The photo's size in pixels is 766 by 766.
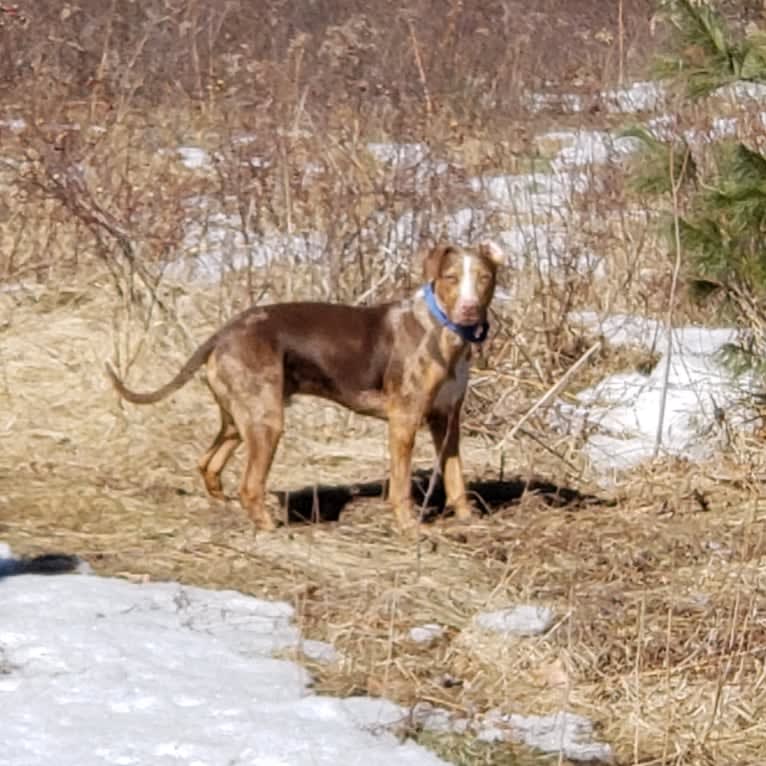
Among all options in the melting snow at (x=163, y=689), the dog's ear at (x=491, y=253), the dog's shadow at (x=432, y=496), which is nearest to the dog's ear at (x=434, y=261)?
the dog's ear at (x=491, y=253)

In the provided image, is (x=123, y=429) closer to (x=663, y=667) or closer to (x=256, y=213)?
(x=256, y=213)

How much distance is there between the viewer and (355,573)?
6.96m

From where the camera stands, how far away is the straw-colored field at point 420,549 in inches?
227

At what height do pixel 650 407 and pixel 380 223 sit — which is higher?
pixel 380 223

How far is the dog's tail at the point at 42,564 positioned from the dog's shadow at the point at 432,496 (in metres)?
1.17

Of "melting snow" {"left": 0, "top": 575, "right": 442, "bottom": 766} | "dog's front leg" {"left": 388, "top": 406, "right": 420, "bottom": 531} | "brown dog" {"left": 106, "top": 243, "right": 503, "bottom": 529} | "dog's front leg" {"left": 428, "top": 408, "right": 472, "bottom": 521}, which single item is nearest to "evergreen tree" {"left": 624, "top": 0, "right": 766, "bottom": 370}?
"brown dog" {"left": 106, "top": 243, "right": 503, "bottom": 529}

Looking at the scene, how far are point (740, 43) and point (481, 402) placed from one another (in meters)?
2.39

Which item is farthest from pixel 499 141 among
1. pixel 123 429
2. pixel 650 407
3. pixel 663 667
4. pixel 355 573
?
pixel 663 667

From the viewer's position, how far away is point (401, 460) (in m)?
7.85

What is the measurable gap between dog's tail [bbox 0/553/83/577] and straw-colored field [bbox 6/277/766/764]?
10 cm

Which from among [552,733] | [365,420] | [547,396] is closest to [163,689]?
[552,733]

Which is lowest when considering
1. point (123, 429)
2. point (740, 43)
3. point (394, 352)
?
point (123, 429)

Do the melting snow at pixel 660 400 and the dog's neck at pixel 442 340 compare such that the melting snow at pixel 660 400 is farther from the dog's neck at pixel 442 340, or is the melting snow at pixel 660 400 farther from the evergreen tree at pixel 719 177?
the dog's neck at pixel 442 340

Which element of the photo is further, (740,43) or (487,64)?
(487,64)
